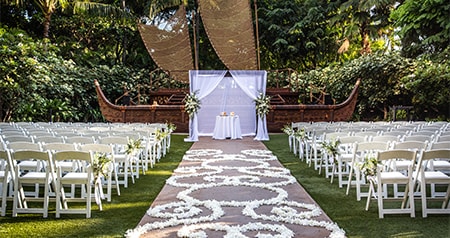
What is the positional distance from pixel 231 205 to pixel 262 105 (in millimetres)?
10687

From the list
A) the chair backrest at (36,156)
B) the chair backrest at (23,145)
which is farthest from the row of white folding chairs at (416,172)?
the chair backrest at (23,145)

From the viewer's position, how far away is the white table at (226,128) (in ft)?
51.5

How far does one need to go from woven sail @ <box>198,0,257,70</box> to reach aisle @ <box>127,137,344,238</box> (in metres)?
13.8

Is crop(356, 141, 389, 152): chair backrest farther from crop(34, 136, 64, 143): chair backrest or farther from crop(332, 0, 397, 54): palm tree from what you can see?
crop(332, 0, 397, 54): palm tree

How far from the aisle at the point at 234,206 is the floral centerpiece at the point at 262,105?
684 centimetres

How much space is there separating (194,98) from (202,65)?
15516mm

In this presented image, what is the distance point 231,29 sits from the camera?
22.4 metres

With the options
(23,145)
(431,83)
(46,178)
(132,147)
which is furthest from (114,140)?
(431,83)

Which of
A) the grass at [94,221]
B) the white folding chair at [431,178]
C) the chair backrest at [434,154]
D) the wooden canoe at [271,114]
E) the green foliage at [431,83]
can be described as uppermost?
the green foliage at [431,83]

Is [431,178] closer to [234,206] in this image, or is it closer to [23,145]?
[234,206]

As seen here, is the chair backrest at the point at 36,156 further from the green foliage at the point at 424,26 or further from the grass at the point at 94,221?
the green foliage at the point at 424,26

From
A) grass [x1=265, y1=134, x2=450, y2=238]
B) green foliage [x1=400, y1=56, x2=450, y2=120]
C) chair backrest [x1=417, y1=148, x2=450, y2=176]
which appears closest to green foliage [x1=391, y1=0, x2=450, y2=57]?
green foliage [x1=400, y1=56, x2=450, y2=120]

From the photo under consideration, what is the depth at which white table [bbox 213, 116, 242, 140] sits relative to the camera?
15.7 m

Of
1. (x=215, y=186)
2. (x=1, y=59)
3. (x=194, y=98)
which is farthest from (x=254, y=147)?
(x=1, y=59)
